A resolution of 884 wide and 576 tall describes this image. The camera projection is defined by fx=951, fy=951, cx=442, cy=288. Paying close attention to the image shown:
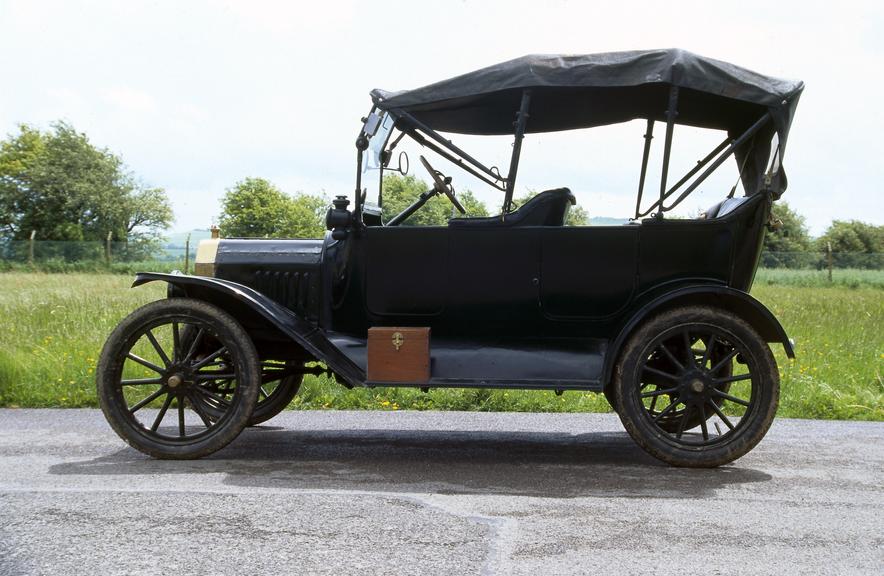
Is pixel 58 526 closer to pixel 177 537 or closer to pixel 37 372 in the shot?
pixel 177 537

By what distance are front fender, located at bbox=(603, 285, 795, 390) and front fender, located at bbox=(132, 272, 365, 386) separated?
149 centimetres

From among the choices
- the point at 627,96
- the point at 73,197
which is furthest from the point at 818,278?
the point at 73,197

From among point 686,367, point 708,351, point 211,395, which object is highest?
point 708,351

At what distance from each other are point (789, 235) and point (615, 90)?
49.2 meters

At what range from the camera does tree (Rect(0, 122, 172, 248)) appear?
54.2 metres

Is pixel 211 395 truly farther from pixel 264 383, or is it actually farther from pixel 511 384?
pixel 511 384

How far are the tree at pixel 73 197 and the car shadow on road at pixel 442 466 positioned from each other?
4790cm

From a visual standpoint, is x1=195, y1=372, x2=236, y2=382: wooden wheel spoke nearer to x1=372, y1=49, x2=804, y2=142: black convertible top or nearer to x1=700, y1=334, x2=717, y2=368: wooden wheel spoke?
x1=372, y1=49, x2=804, y2=142: black convertible top

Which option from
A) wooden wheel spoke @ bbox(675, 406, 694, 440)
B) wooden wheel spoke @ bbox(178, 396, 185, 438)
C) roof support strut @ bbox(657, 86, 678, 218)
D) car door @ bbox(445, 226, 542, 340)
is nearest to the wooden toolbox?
car door @ bbox(445, 226, 542, 340)

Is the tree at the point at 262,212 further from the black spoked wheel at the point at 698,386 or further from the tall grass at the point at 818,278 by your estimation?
the black spoked wheel at the point at 698,386

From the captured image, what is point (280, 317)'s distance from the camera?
5621mm

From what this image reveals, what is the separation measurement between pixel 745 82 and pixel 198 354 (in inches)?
154

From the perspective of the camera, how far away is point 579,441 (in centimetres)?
633

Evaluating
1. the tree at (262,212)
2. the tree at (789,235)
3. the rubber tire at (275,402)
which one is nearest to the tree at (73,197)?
the tree at (262,212)
